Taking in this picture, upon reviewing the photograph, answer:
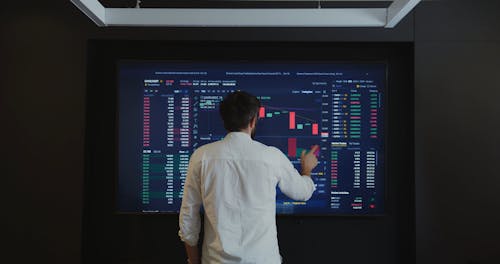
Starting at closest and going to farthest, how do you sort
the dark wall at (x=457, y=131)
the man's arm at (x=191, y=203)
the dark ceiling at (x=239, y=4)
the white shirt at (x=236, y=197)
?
the white shirt at (x=236, y=197) < the man's arm at (x=191, y=203) < the dark wall at (x=457, y=131) < the dark ceiling at (x=239, y=4)

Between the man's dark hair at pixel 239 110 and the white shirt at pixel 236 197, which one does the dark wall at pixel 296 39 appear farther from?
the white shirt at pixel 236 197

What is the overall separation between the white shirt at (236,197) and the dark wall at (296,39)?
113 cm

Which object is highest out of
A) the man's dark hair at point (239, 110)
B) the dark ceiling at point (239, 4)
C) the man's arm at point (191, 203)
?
the dark ceiling at point (239, 4)

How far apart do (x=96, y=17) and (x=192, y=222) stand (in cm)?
104

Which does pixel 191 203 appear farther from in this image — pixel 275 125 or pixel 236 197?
pixel 275 125

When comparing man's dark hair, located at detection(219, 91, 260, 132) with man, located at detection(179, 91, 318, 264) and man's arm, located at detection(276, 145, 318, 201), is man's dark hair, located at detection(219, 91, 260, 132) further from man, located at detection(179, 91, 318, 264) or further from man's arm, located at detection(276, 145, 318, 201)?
man's arm, located at detection(276, 145, 318, 201)

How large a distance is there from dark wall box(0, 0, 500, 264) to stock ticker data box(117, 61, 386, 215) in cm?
24

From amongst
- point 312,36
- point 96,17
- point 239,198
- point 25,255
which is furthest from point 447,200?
point 25,255

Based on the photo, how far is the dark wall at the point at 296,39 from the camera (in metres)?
2.65

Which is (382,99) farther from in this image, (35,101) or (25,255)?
(25,255)

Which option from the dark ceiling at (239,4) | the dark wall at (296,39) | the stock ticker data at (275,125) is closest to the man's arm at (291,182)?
the stock ticker data at (275,125)

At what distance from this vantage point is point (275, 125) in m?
2.76

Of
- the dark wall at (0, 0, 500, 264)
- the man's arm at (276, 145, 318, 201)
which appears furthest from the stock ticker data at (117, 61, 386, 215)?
the man's arm at (276, 145, 318, 201)

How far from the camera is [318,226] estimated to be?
9.30 ft
